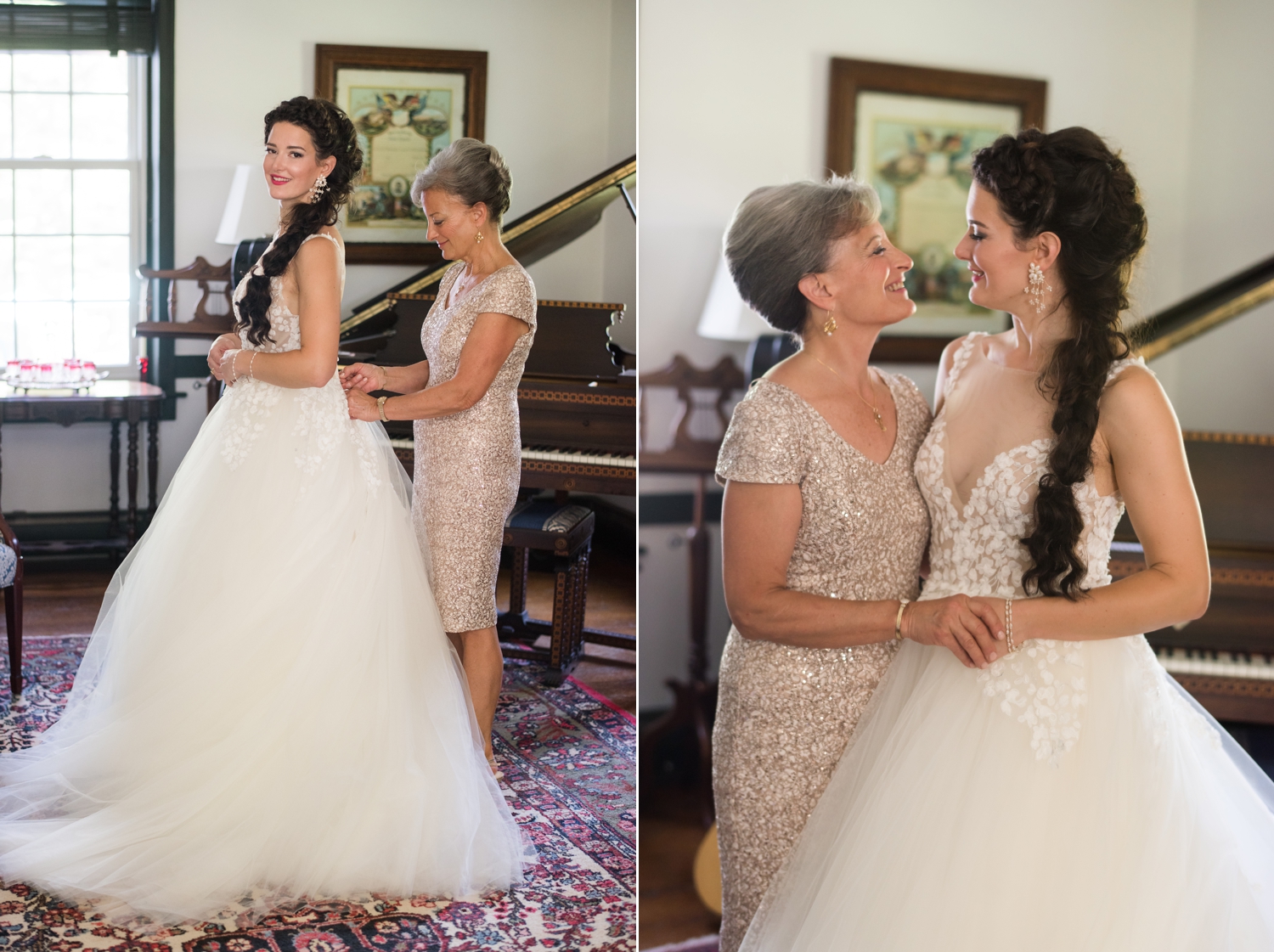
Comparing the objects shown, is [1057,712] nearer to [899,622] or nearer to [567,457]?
[899,622]

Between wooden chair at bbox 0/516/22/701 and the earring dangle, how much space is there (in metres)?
1.62

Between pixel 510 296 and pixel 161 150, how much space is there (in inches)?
25.0

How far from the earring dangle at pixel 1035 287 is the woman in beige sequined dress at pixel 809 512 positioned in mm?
152

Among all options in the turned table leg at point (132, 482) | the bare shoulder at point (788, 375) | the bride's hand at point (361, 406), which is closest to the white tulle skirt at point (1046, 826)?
the bare shoulder at point (788, 375)

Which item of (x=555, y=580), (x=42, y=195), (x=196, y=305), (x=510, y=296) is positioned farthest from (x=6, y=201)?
(x=555, y=580)

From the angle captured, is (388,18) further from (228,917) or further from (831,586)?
(228,917)

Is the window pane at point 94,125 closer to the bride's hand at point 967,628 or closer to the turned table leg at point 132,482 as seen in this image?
the turned table leg at point 132,482

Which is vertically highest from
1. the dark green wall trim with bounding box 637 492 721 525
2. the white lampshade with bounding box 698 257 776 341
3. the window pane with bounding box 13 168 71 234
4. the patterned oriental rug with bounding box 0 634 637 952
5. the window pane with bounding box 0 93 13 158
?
the window pane with bounding box 0 93 13 158

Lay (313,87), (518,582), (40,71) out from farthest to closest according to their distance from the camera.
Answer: (518,582)
(313,87)
(40,71)

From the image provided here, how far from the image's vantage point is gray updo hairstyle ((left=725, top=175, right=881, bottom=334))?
1349mm

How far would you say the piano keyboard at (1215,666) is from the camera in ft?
7.09

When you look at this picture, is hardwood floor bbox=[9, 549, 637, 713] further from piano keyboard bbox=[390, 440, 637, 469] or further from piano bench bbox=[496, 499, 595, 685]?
piano keyboard bbox=[390, 440, 637, 469]

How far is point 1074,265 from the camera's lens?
4.09 ft

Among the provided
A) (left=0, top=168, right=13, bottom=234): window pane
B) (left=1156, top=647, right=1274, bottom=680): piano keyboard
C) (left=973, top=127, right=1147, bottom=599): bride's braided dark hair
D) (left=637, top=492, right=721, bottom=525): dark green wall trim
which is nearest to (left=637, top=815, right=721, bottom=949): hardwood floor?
(left=637, top=492, right=721, bottom=525): dark green wall trim
